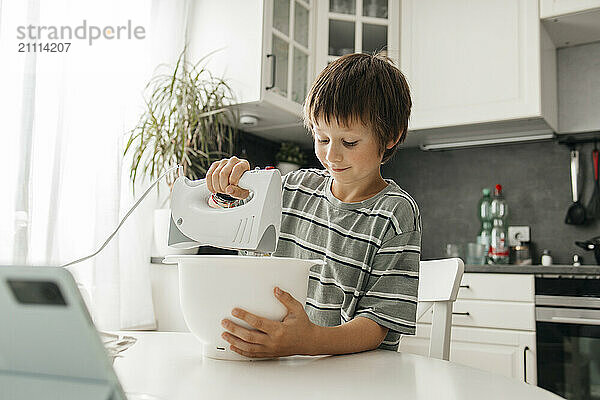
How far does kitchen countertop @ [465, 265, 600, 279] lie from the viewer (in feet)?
7.47

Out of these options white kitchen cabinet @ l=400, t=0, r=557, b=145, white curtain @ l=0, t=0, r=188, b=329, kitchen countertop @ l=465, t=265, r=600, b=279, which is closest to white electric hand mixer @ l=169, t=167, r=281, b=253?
white curtain @ l=0, t=0, r=188, b=329

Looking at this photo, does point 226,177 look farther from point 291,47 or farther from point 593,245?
point 593,245

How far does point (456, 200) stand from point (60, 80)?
79.2 inches

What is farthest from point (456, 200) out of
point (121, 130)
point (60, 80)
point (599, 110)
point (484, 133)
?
point (60, 80)

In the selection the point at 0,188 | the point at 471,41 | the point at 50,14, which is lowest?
the point at 0,188

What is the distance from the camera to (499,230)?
2.91 m

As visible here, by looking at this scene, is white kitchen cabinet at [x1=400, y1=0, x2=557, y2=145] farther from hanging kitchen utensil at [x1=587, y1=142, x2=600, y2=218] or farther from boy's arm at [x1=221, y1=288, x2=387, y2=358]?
boy's arm at [x1=221, y1=288, x2=387, y2=358]

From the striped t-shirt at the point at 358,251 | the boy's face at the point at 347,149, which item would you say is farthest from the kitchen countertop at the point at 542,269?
the boy's face at the point at 347,149

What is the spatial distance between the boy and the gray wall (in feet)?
6.61

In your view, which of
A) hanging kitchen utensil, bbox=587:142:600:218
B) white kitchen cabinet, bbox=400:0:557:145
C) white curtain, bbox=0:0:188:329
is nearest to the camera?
white curtain, bbox=0:0:188:329

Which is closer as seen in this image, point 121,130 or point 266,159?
point 121,130

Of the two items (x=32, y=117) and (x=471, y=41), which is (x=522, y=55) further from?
(x=32, y=117)

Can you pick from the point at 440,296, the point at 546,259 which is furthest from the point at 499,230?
the point at 440,296

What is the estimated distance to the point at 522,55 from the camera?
2688mm
